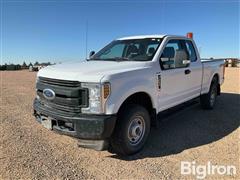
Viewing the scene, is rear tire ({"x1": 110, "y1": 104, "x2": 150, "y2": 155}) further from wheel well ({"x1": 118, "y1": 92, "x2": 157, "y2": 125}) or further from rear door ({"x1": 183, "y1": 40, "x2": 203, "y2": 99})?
rear door ({"x1": 183, "y1": 40, "x2": 203, "y2": 99})

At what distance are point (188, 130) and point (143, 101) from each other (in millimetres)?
1603

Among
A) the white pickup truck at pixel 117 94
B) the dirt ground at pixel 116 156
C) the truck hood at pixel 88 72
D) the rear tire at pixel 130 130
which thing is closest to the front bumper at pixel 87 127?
the white pickup truck at pixel 117 94

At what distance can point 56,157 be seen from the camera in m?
3.96

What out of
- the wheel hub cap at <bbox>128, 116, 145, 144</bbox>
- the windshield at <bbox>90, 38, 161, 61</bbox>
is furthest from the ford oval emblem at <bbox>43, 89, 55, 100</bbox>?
the windshield at <bbox>90, 38, 161, 61</bbox>

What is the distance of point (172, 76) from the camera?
4871 mm

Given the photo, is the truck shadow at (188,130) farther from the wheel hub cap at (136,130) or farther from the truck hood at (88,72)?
the truck hood at (88,72)

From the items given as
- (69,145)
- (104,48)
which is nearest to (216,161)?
(69,145)

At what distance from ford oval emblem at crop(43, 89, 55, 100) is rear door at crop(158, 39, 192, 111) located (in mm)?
1862

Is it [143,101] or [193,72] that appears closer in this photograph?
[143,101]

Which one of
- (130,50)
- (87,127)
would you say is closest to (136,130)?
(87,127)

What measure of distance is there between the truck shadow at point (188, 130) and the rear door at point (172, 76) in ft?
0.86

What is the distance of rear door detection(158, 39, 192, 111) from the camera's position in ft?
15.3

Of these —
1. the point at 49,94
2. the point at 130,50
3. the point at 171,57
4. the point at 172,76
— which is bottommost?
the point at 49,94

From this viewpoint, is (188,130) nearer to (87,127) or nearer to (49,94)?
(87,127)
